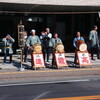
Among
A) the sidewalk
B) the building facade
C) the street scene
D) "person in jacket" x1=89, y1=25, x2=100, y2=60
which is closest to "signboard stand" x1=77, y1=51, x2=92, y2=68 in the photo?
the street scene

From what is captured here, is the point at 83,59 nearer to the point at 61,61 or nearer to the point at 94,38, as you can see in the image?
the point at 61,61

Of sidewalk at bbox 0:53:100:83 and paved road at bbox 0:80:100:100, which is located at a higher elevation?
sidewalk at bbox 0:53:100:83

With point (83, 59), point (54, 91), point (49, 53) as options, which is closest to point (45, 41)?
point (49, 53)

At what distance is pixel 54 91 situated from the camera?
864 centimetres

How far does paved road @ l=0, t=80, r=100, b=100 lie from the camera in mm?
7863

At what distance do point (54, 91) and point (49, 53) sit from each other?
714cm

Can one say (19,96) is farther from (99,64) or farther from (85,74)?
(99,64)

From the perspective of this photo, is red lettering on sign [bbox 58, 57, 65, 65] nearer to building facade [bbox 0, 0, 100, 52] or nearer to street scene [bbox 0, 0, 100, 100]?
street scene [bbox 0, 0, 100, 100]

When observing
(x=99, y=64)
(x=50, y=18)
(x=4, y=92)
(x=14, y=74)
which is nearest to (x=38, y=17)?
(x=50, y=18)

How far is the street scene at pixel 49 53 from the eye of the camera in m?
8.82

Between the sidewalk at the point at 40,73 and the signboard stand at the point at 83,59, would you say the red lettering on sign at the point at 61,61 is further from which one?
the signboard stand at the point at 83,59

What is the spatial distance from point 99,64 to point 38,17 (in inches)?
271

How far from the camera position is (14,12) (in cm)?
1798

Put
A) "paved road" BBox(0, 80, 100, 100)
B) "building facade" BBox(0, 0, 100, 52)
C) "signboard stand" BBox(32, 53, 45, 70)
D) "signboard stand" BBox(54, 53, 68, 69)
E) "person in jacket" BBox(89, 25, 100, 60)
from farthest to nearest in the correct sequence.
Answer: "building facade" BBox(0, 0, 100, 52) < "person in jacket" BBox(89, 25, 100, 60) < "signboard stand" BBox(54, 53, 68, 69) < "signboard stand" BBox(32, 53, 45, 70) < "paved road" BBox(0, 80, 100, 100)
